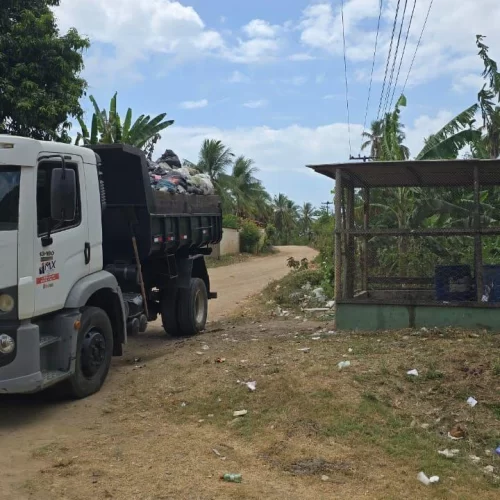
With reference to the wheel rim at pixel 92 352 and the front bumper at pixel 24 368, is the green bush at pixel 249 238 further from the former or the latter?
the front bumper at pixel 24 368

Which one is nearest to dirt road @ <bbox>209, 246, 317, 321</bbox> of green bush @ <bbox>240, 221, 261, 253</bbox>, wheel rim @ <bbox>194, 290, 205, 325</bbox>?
wheel rim @ <bbox>194, 290, 205, 325</bbox>

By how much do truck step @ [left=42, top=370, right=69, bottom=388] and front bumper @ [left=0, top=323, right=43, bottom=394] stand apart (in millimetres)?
89

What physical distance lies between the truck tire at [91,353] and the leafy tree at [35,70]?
8772 millimetres

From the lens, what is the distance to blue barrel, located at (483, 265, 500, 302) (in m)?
8.69

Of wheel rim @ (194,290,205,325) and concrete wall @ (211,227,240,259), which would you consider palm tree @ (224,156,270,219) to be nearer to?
concrete wall @ (211,227,240,259)

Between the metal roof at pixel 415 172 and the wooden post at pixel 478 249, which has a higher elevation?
the metal roof at pixel 415 172

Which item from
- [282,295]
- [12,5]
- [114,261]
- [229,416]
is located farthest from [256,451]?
[12,5]

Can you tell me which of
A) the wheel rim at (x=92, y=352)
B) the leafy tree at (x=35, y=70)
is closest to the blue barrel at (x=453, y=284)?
the wheel rim at (x=92, y=352)

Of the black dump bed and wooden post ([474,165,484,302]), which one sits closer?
the black dump bed

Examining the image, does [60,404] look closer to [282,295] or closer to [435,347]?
[435,347]

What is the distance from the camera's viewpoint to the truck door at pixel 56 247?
5.49 metres

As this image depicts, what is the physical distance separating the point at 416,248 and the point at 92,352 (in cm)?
640

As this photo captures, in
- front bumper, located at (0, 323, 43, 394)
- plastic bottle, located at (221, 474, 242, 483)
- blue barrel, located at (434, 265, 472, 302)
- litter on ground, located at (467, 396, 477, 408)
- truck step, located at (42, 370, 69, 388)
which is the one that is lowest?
plastic bottle, located at (221, 474, 242, 483)

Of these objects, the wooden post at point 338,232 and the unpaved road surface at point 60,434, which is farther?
the wooden post at point 338,232
